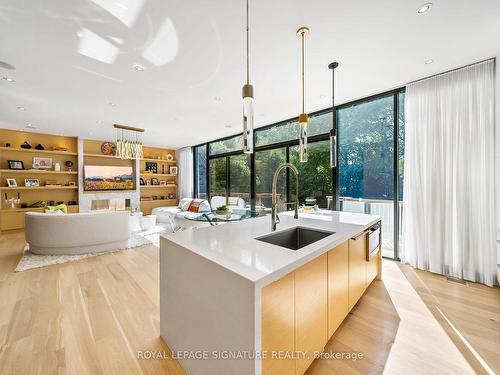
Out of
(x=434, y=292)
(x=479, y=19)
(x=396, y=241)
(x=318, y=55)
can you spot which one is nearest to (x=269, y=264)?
(x=318, y=55)

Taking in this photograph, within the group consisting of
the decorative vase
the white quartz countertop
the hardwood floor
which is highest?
the decorative vase

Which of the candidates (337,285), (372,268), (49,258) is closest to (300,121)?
(337,285)

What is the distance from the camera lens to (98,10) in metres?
1.70

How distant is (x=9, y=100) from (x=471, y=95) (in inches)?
269

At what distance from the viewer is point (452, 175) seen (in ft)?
8.79

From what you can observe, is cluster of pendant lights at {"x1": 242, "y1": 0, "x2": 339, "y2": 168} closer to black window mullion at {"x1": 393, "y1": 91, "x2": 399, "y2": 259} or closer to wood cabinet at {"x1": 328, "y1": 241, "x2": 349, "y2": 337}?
wood cabinet at {"x1": 328, "y1": 241, "x2": 349, "y2": 337}

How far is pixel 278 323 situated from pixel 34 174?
795cm

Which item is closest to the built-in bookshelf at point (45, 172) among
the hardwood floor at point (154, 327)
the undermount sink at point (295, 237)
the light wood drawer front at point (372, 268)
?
the hardwood floor at point (154, 327)

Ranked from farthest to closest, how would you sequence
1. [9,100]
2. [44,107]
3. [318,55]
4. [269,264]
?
[44,107]
[9,100]
[318,55]
[269,264]

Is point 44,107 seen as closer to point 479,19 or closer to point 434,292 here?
point 479,19

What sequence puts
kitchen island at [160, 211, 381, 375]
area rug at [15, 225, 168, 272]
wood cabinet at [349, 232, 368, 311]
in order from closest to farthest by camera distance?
kitchen island at [160, 211, 381, 375]
wood cabinet at [349, 232, 368, 311]
area rug at [15, 225, 168, 272]

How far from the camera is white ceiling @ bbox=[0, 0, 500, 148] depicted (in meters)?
1.71

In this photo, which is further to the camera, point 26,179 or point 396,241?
point 26,179

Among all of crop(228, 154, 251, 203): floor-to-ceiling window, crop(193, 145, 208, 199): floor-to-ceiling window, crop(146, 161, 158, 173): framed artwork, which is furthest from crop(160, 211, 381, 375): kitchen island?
crop(146, 161, 158, 173): framed artwork
